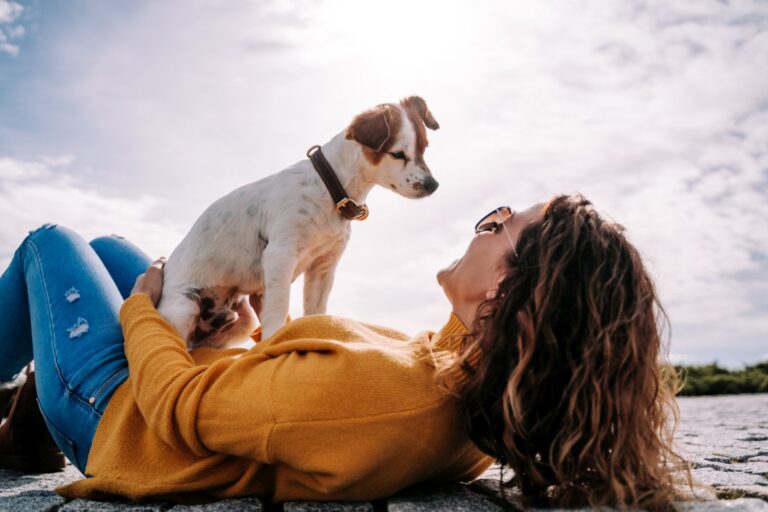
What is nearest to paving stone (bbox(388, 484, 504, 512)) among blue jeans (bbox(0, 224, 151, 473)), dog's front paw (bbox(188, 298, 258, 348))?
blue jeans (bbox(0, 224, 151, 473))

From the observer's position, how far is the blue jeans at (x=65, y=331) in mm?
2129

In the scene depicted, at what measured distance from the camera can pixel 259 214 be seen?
3.39 meters

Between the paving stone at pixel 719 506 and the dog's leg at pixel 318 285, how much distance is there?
2237 millimetres

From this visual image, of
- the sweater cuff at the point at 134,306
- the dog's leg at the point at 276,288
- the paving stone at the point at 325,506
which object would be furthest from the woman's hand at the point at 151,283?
the paving stone at the point at 325,506

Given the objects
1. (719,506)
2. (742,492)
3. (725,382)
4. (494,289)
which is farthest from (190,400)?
(725,382)

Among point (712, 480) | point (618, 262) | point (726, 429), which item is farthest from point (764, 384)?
point (618, 262)

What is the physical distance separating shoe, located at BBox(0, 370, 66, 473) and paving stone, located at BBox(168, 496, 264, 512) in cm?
151

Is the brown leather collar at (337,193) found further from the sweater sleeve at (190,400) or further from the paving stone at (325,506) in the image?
the paving stone at (325,506)

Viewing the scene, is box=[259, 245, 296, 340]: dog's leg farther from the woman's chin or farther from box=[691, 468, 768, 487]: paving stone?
box=[691, 468, 768, 487]: paving stone

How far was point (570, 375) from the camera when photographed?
1.68 meters

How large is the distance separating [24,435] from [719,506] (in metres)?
2.85

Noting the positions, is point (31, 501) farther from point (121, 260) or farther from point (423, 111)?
point (423, 111)

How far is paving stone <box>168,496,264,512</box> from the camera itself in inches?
68.1

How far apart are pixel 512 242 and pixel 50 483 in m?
2.16
